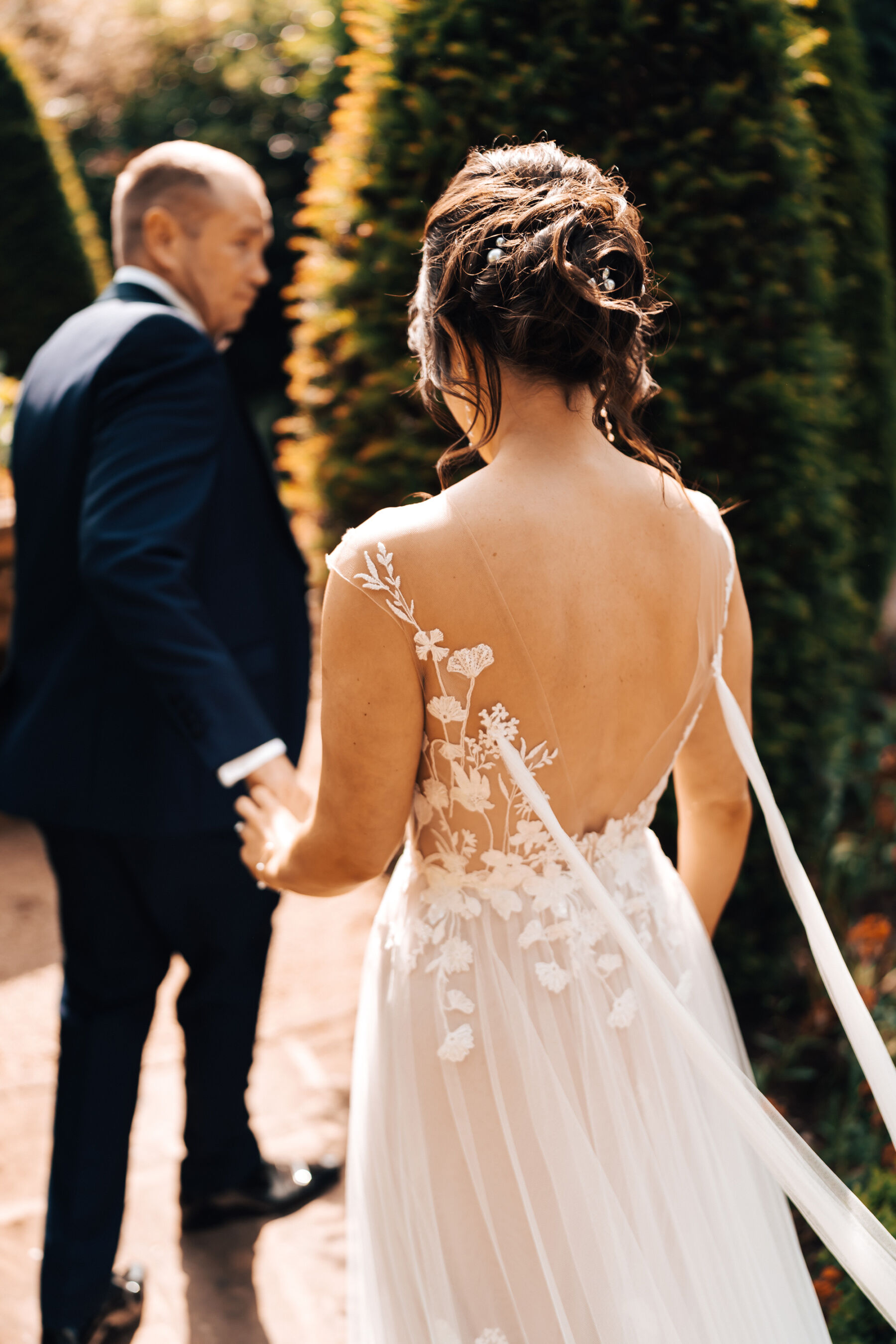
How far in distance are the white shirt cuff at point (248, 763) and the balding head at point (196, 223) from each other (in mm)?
1041

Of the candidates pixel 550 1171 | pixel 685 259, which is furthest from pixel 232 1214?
pixel 685 259

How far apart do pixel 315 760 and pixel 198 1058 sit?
237 centimetres

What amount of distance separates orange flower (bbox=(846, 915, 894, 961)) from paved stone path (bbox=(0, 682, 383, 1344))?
61.9 inches

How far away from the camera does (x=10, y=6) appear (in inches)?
465

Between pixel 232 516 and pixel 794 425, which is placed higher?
pixel 232 516

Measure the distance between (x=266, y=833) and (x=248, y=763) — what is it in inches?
6.3

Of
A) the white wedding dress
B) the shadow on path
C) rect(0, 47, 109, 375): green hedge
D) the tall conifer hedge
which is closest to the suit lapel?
the tall conifer hedge

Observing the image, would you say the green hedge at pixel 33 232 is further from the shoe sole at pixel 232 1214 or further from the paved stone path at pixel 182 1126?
the shoe sole at pixel 232 1214

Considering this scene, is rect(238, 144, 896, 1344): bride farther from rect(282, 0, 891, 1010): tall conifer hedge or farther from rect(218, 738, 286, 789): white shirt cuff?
rect(282, 0, 891, 1010): tall conifer hedge

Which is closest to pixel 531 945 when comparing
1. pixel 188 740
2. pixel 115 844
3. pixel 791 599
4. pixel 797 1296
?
pixel 797 1296

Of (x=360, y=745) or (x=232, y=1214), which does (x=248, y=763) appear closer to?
(x=360, y=745)

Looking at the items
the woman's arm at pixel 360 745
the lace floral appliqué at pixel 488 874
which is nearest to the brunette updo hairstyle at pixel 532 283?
the woman's arm at pixel 360 745

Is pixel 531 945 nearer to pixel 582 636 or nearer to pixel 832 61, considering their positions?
pixel 582 636

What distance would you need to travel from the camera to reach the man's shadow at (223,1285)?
7.78ft
